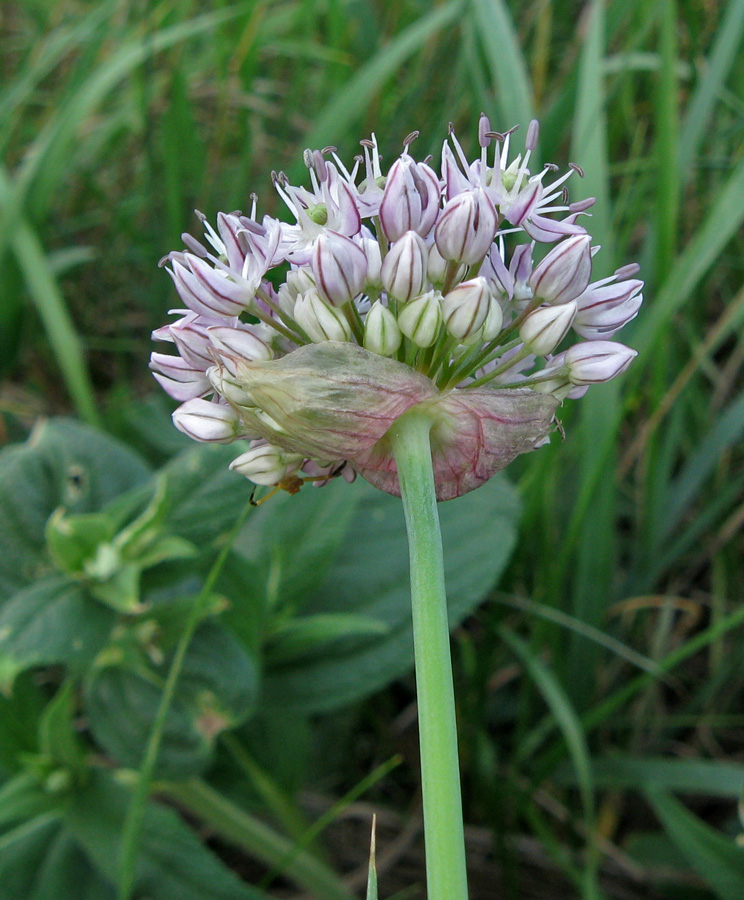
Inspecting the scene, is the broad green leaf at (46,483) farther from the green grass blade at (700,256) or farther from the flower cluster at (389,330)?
the green grass blade at (700,256)

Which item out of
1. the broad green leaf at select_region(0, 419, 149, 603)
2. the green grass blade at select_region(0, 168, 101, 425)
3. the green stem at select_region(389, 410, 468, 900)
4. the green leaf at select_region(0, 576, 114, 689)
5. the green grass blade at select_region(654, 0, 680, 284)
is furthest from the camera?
the green grass blade at select_region(0, 168, 101, 425)

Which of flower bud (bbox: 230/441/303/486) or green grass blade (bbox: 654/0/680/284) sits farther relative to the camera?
green grass blade (bbox: 654/0/680/284)

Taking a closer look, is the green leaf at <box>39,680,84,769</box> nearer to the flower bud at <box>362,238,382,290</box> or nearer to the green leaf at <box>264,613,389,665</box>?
the green leaf at <box>264,613,389,665</box>

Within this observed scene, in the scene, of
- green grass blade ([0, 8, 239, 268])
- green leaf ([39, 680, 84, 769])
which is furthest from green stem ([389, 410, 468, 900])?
green grass blade ([0, 8, 239, 268])

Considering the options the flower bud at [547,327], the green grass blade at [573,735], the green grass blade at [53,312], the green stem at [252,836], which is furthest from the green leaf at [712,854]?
the green grass blade at [53,312]

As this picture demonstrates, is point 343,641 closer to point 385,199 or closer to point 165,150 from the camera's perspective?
point 385,199

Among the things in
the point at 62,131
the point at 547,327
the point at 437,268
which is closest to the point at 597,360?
the point at 547,327
